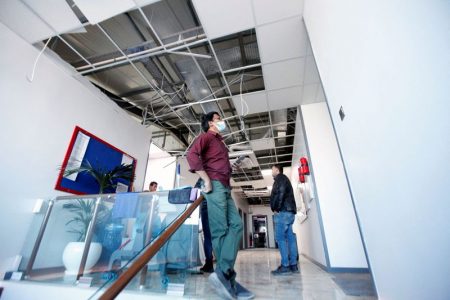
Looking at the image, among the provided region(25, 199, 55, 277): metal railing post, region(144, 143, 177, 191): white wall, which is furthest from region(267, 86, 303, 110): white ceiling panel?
region(25, 199, 55, 277): metal railing post

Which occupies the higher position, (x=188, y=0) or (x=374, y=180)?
(x=188, y=0)

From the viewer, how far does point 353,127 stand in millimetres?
1405

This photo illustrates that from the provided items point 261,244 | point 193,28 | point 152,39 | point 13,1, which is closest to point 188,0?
point 193,28

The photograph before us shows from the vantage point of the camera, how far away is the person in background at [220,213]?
1389mm

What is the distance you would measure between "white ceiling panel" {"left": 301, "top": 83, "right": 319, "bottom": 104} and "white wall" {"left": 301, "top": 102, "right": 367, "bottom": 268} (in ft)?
0.98

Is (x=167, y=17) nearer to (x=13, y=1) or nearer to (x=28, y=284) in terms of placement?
(x=13, y=1)

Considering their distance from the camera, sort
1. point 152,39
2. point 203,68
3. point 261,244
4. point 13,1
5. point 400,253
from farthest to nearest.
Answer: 1. point 261,244
2. point 203,68
3. point 152,39
4. point 13,1
5. point 400,253

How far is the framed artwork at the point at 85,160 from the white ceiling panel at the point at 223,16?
2.45 m

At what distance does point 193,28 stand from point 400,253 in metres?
3.02

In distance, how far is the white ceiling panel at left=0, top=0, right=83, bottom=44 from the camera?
87.0 inches

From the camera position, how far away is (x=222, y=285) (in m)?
1.36

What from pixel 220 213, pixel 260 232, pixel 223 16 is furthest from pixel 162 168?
pixel 260 232

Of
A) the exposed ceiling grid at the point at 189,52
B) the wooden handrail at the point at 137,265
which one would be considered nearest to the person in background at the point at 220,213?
the wooden handrail at the point at 137,265

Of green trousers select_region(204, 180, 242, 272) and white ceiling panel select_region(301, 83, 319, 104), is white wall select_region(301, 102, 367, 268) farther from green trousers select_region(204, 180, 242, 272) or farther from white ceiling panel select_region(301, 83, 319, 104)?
green trousers select_region(204, 180, 242, 272)
